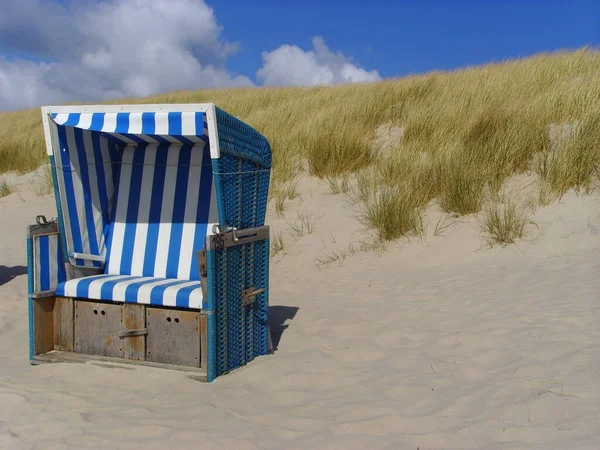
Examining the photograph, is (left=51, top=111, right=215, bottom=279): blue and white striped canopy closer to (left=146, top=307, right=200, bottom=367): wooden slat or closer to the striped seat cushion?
the striped seat cushion

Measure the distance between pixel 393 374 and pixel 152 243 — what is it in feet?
6.51

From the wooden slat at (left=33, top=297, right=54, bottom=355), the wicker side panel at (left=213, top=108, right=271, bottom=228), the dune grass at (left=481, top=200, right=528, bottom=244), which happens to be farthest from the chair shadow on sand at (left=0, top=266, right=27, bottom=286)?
the dune grass at (left=481, top=200, right=528, bottom=244)

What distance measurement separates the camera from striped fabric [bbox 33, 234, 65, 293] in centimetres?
364

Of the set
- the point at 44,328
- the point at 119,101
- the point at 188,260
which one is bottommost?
the point at 44,328

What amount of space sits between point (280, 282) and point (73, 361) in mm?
2766

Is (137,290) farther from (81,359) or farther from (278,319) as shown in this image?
(278,319)

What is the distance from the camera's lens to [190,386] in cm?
318

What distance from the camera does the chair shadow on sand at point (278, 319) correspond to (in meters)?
4.24

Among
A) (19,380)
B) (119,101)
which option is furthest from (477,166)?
(119,101)

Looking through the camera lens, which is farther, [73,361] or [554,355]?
[73,361]

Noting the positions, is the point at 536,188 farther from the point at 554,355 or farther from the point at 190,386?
the point at 190,386

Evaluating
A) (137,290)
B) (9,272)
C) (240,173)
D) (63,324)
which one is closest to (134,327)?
(137,290)

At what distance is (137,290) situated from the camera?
3492 millimetres

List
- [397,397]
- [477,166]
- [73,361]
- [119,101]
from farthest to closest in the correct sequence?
[119,101]
[477,166]
[73,361]
[397,397]
